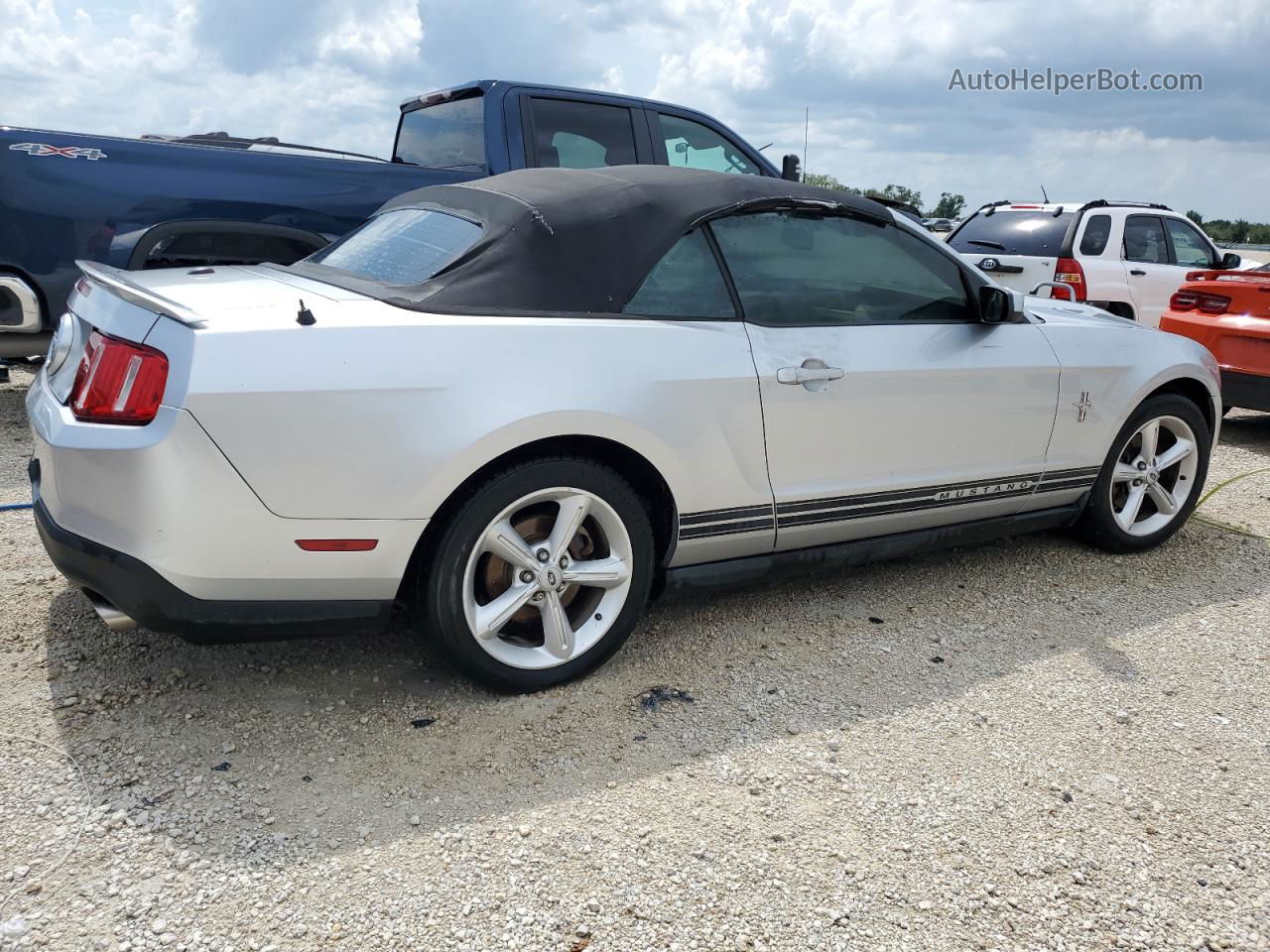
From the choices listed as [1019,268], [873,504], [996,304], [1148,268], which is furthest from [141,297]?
[1148,268]

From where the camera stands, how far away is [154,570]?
8.73 ft

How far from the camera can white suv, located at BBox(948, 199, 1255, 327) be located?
9.27m

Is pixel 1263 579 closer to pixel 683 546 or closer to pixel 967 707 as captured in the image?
pixel 967 707

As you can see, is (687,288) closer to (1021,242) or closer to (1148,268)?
(1021,242)

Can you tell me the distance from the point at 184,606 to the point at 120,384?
1.87 feet

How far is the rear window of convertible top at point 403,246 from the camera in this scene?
3.26 meters

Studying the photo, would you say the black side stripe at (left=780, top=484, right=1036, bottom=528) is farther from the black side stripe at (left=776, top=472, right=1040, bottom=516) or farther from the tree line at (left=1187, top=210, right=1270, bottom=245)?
the tree line at (left=1187, top=210, right=1270, bottom=245)

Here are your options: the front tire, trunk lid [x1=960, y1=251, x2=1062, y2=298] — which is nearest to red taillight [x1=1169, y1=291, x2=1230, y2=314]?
trunk lid [x1=960, y1=251, x2=1062, y2=298]

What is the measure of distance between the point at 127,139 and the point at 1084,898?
5.50 m

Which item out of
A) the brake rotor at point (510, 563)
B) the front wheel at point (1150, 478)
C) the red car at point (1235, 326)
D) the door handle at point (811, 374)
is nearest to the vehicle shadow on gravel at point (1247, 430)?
the red car at point (1235, 326)

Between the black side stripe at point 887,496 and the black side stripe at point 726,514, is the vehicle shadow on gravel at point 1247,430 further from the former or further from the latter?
the black side stripe at point 726,514

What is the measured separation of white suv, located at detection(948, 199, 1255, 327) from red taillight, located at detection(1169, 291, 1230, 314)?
127 centimetres

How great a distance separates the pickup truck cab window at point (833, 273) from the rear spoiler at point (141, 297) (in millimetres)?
1646

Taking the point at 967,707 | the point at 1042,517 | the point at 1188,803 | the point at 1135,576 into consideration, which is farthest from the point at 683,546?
the point at 1135,576
